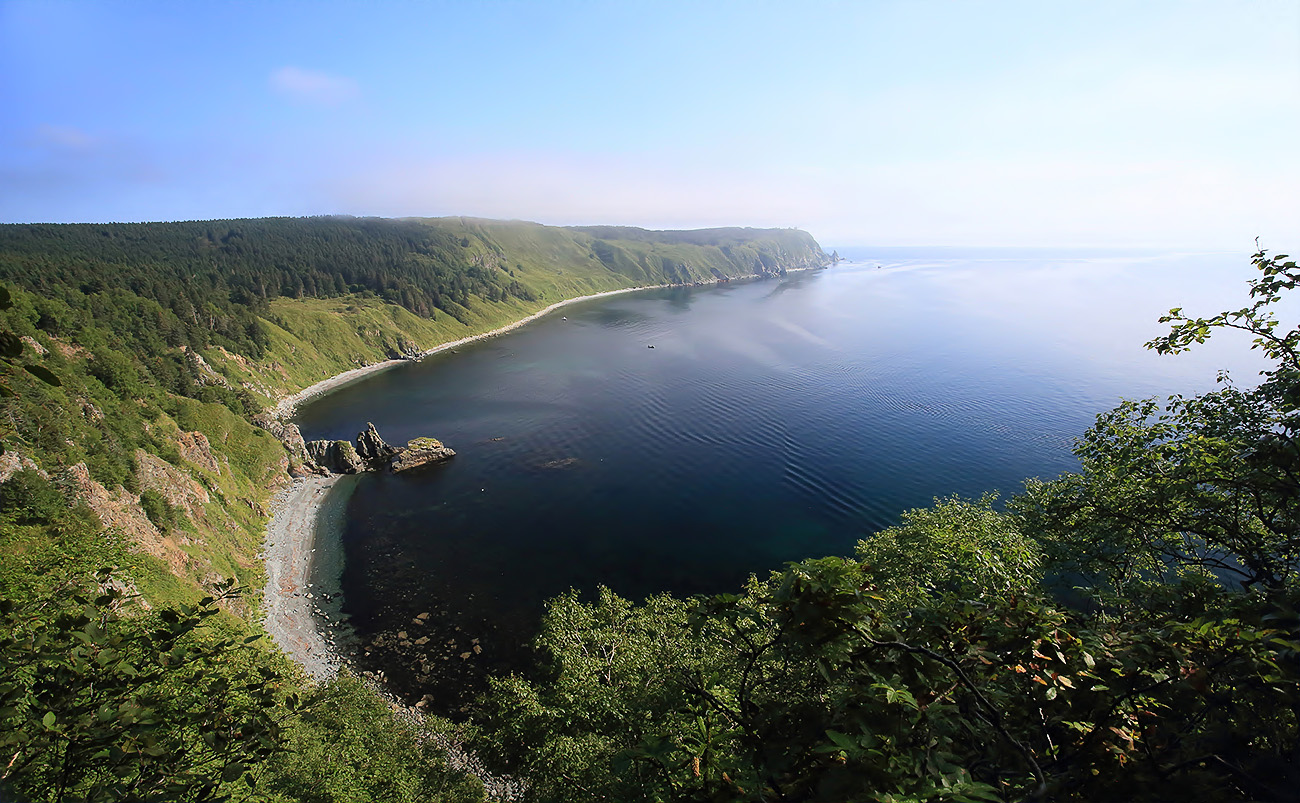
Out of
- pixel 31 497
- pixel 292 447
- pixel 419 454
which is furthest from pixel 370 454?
pixel 31 497

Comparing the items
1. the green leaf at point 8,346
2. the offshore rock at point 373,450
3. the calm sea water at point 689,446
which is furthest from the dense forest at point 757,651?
the offshore rock at point 373,450

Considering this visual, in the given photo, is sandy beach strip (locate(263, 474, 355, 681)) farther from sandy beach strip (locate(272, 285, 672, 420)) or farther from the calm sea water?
sandy beach strip (locate(272, 285, 672, 420))

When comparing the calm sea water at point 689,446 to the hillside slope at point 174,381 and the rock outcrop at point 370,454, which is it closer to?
the rock outcrop at point 370,454

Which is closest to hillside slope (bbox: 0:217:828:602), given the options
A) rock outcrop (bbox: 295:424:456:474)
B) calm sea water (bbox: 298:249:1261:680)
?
rock outcrop (bbox: 295:424:456:474)

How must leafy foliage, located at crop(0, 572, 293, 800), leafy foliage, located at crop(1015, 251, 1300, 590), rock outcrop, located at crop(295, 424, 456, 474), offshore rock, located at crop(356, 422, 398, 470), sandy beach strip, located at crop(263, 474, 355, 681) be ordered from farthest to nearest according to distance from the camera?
offshore rock, located at crop(356, 422, 398, 470) < rock outcrop, located at crop(295, 424, 456, 474) < sandy beach strip, located at crop(263, 474, 355, 681) < leafy foliage, located at crop(1015, 251, 1300, 590) < leafy foliage, located at crop(0, 572, 293, 800)

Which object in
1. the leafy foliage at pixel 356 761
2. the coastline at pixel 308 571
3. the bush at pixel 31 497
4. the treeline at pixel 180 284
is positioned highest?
the treeline at pixel 180 284

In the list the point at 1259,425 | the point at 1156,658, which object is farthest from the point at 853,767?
the point at 1259,425
